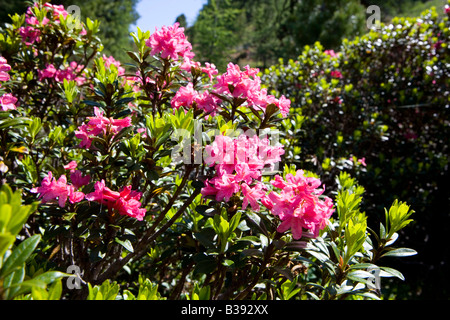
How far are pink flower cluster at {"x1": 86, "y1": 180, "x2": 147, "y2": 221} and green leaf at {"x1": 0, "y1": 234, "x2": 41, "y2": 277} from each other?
0.50 meters

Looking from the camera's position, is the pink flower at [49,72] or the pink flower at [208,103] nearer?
the pink flower at [208,103]

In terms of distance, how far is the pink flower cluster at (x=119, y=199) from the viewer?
1254mm

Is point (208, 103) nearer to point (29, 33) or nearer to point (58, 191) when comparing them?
point (58, 191)

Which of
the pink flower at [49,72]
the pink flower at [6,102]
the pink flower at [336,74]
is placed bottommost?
the pink flower at [6,102]

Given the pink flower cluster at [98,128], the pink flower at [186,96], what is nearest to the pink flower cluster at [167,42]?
the pink flower at [186,96]

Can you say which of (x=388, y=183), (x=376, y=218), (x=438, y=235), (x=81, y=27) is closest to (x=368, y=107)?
(x=388, y=183)

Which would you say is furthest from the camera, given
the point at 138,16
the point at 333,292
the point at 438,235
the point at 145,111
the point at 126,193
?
the point at 138,16

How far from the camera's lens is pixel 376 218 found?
364 centimetres

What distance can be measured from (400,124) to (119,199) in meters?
4.03

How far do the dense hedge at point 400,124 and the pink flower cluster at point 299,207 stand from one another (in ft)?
7.85

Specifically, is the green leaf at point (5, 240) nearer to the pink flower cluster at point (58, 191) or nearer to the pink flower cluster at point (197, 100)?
the pink flower cluster at point (58, 191)
